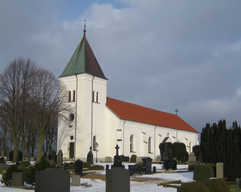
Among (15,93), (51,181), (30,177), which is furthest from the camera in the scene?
(15,93)

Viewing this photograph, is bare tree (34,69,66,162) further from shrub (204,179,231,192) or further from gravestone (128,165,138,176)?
shrub (204,179,231,192)

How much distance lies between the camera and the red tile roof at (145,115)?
133ft

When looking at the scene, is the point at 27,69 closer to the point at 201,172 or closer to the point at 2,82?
the point at 2,82

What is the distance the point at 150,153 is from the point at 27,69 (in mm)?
20358

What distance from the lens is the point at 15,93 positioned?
32188 millimetres

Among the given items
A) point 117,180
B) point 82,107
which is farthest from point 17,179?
point 82,107

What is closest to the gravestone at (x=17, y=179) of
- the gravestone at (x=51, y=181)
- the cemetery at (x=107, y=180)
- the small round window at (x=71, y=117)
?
the cemetery at (x=107, y=180)

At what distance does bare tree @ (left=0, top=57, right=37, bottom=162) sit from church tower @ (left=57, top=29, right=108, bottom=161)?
5.33 meters

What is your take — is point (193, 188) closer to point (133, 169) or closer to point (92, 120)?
point (133, 169)

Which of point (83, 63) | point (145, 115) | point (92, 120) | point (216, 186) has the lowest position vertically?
point (216, 186)

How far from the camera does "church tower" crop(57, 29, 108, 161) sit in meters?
35.6

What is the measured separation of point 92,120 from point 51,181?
28326mm

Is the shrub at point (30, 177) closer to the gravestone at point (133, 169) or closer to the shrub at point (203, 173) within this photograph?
the gravestone at point (133, 169)

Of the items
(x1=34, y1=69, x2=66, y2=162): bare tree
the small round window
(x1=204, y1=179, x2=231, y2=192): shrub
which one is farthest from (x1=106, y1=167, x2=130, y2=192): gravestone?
the small round window
